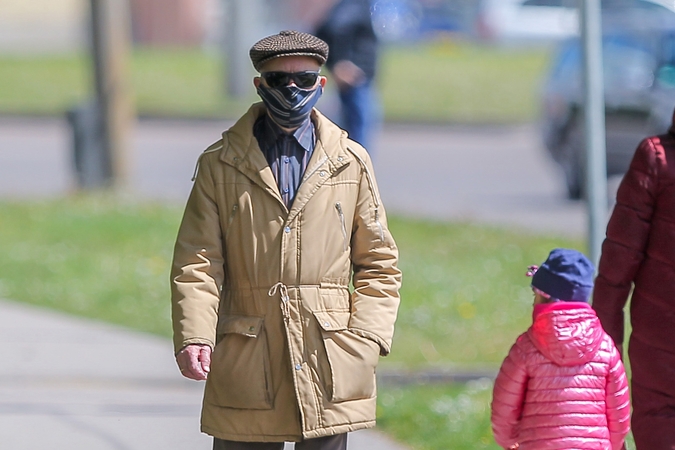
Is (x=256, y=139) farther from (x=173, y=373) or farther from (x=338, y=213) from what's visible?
(x=173, y=373)

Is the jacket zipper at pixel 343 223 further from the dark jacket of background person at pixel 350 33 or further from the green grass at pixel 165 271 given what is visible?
the dark jacket of background person at pixel 350 33

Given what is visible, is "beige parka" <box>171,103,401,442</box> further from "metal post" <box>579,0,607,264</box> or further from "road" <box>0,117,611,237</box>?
"road" <box>0,117,611,237</box>

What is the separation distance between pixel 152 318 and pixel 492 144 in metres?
12.7

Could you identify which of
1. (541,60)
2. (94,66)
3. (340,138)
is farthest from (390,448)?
(541,60)

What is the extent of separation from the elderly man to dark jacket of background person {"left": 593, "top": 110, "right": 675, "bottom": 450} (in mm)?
793

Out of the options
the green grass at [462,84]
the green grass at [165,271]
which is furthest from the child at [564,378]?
the green grass at [462,84]

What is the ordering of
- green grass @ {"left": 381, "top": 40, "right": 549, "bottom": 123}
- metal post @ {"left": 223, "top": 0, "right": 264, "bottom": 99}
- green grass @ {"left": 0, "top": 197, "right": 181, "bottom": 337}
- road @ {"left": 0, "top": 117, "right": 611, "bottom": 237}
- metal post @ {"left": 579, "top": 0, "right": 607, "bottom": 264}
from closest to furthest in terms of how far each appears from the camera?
metal post @ {"left": 579, "top": 0, "right": 607, "bottom": 264} → green grass @ {"left": 0, "top": 197, "right": 181, "bottom": 337} → road @ {"left": 0, "top": 117, "right": 611, "bottom": 237} → green grass @ {"left": 381, "top": 40, "right": 549, "bottom": 123} → metal post @ {"left": 223, "top": 0, "right": 264, "bottom": 99}

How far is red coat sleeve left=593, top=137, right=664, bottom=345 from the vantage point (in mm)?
4133

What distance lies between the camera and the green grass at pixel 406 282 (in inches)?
248

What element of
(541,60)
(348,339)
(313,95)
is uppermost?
(313,95)

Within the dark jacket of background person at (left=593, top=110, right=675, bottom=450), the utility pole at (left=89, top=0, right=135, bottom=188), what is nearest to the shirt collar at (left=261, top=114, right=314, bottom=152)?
the dark jacket of background person at (left=593, top=110, right=675, bottom=450)

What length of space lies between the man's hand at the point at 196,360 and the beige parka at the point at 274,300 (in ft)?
0.10

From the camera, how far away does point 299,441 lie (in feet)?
13.0

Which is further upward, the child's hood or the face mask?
the face mask
